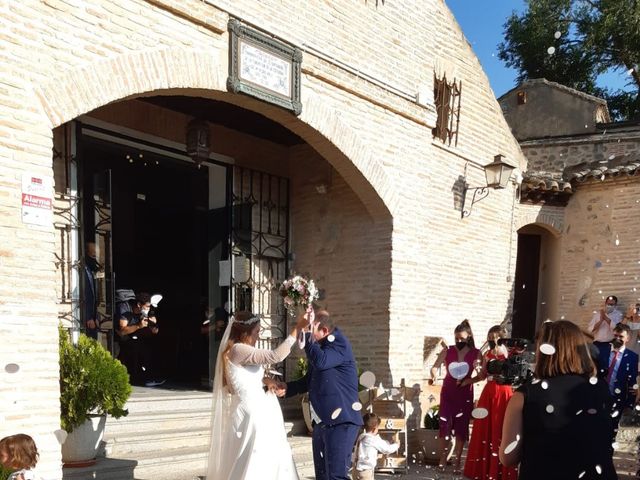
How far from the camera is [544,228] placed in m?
13.4

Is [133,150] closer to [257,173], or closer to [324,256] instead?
[257,173]

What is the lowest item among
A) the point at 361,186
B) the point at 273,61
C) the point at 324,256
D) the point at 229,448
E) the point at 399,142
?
the point at 229,448

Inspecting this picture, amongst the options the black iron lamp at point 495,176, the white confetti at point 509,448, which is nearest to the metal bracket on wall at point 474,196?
the black iron lamp at point 495,176

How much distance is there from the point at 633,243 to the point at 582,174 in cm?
164

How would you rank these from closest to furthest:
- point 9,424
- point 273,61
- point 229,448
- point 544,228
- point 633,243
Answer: point 9,424
point 229,448
point 273,61
point 633,243
point 544,228

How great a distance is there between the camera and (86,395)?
5527 mm

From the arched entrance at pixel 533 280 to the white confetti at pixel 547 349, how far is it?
440 inches

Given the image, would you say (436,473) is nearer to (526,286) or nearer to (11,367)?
(11,367)

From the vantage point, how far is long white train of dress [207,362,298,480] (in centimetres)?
469

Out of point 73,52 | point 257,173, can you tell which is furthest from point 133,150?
point 73,52

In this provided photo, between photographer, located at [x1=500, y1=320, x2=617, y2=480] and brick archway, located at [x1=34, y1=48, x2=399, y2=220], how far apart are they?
3989 millimetres

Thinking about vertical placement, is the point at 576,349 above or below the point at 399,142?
below

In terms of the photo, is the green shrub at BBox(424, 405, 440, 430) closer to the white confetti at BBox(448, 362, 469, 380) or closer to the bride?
the white confetti at BBox(448, 362, 469, 380)

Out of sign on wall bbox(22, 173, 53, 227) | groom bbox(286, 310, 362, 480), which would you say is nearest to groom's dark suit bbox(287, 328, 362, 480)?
groom bbox(286, 310, 362, 480)
